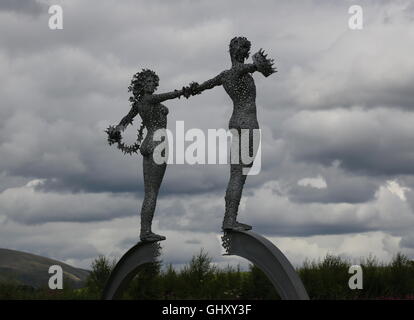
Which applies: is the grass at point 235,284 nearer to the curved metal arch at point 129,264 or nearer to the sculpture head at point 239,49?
the curved metal arch at point 129,264

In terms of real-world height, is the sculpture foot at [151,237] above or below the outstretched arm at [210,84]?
below

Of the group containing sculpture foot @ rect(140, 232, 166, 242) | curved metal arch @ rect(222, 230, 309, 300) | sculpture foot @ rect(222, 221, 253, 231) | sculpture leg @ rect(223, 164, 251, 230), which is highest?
sculpture leg @ rect(223, 164, 251, 230)

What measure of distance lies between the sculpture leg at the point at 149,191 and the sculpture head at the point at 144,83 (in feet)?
3.30

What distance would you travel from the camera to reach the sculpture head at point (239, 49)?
9656 millimetres

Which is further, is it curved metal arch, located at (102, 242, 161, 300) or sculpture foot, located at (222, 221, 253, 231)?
curved metal arch, located at (102, 242, 161, 300)

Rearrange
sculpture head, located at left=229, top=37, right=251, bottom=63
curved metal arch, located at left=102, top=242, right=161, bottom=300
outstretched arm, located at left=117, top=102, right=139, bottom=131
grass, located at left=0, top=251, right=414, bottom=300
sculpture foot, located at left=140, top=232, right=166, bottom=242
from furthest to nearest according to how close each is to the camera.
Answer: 1. grass, located at left=0, top=251, right=414, bottom=300
2. outstretched arm, located at left=117, top=102, right=139, bottom=131
3. curved metal arch, located at left=102, top=242, right=161, bottom=300
4. sculpture foot, located at left=140, top=232, right=166, bottom=242
5. sculpture head, located at left=229, top=37, right=251, bottom=63

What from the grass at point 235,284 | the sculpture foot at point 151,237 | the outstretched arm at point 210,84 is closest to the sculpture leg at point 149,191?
the sculpture foot at point 151,237

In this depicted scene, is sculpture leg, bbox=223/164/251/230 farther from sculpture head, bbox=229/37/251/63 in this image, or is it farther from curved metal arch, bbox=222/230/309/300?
sculpture head, bbox=229/37/251/63

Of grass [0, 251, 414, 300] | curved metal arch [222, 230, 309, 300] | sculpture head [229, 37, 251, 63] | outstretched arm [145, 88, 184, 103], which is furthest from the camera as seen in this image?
grass [0, 251, 414, 300]

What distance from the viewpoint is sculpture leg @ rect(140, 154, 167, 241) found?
10977 millimetres

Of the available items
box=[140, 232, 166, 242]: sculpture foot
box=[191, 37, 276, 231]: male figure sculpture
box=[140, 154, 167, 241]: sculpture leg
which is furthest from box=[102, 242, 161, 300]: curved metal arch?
box=[191, 37, 276, 231]: male figure sculpture

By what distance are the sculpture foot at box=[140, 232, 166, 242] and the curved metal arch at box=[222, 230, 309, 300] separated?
160cm

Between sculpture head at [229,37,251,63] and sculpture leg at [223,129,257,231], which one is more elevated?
sculpture head at [229,37,251,63]
